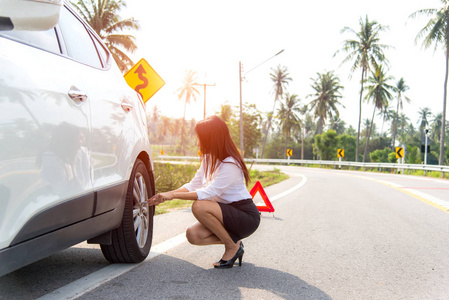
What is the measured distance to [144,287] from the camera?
10.3 feet

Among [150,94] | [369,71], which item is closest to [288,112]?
[369,71]

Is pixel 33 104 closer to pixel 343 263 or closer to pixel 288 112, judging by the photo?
pixel 343 263

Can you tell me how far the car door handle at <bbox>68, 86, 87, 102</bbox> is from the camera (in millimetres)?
2561

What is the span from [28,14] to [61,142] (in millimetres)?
707

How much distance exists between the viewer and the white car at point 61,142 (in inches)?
75.7

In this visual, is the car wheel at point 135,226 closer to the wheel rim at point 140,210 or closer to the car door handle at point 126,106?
the wheel rim at point 140,210

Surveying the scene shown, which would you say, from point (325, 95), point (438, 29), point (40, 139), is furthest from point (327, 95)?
point (40, 139)

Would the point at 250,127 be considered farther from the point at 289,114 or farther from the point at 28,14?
the point at 28,14

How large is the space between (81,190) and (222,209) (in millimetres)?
1451

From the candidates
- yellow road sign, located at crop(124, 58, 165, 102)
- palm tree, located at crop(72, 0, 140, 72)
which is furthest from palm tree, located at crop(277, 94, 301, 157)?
yellow road sign, located at crop(124, 58, 165, 102)

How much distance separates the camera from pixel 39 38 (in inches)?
97.9

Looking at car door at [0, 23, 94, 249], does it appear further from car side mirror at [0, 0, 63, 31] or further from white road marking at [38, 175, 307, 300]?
white road marking at [38, 175, 307, 300]

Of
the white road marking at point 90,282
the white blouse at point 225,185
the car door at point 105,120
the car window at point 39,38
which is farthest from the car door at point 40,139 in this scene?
the white blouse at point 225,185

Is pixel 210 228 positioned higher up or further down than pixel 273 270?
higher up
